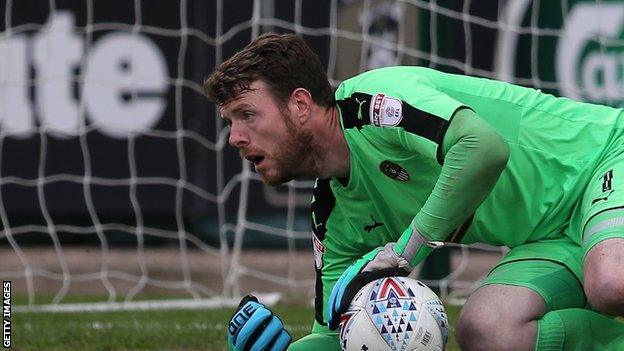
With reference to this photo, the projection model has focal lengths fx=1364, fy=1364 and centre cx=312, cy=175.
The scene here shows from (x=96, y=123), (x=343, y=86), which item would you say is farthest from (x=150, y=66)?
(x=343, y=86)

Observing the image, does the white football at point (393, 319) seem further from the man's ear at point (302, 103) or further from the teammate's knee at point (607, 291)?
the man's ear at point (302, 103)

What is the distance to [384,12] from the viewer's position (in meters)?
8.32

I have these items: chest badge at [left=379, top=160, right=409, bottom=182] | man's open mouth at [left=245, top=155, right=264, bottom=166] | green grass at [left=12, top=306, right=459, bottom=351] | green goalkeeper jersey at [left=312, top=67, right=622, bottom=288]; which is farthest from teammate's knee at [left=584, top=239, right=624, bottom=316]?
green grass at [left=12, top=306, right=459, bottom=351]

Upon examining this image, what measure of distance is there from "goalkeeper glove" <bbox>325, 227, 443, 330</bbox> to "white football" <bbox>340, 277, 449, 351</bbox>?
0.02m

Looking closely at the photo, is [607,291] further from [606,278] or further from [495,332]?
[495,332]

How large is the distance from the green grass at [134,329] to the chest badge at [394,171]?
1373 millimetres

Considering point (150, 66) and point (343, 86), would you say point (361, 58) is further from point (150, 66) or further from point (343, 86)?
point (343, 86)

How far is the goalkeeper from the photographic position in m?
3.75

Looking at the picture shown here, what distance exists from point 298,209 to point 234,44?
3.68ft

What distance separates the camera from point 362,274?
147 inches

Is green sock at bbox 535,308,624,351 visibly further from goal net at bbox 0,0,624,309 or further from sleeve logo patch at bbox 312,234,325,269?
goal net at bbox 0,0,624,309

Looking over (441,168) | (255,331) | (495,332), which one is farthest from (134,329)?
(495,332)

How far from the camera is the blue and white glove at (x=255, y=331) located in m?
3.93

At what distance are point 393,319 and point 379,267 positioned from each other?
173mm
